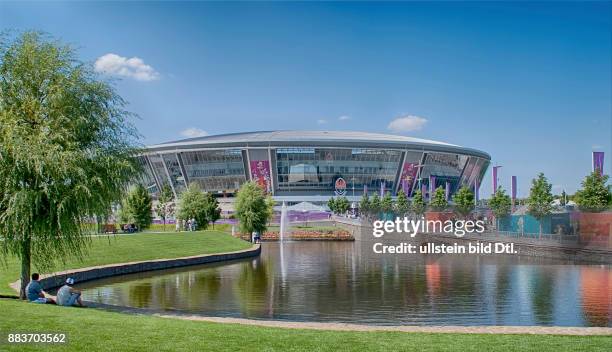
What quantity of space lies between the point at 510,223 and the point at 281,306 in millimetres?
33460

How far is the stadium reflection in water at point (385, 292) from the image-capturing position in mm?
19438

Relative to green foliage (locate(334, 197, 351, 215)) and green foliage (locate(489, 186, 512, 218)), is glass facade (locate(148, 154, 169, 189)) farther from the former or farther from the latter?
green foliage (locate(489, 186, 512, 218))

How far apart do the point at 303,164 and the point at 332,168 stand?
6.32m

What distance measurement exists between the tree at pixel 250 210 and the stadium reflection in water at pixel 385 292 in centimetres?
2068

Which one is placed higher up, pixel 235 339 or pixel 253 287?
pixel 235 339

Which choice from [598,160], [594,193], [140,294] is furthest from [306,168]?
[140,294]

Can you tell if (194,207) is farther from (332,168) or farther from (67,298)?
(332,168)

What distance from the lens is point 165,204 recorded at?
10356 cm

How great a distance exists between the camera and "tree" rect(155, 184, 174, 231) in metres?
97.6

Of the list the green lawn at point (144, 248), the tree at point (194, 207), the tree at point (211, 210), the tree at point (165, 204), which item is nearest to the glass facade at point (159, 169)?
the tree at point (165, 204)

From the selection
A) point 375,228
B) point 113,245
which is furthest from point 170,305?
point 375,228

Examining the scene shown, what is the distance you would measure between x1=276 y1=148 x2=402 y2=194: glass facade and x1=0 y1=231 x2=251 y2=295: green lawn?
69.7 meters

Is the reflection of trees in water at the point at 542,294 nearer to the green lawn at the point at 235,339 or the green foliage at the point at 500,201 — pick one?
the green lawn at the point at 235,339

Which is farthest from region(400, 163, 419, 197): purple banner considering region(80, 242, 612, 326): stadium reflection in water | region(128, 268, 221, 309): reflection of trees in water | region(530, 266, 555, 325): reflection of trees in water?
region(128, 268, 221, 309): reflection of trees in water
